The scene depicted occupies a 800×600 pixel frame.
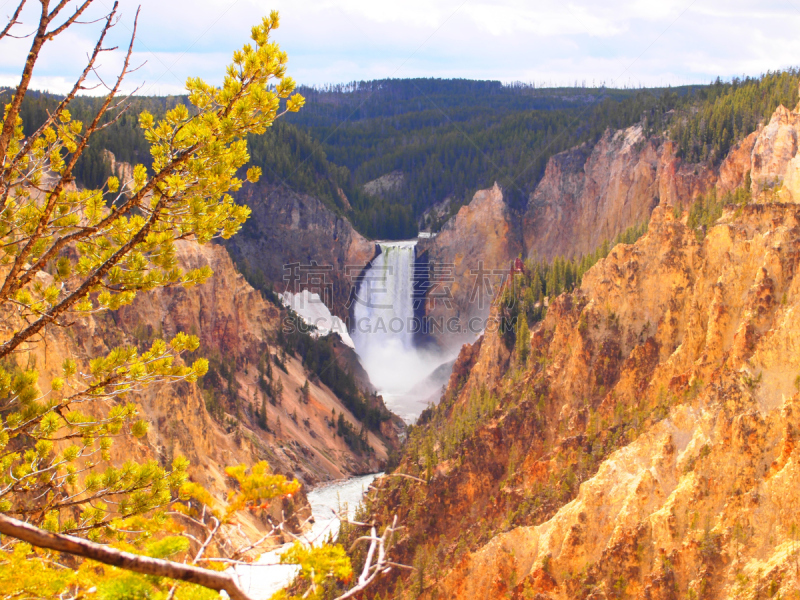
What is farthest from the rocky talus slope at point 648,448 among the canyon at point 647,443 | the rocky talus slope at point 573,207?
the rocky talus slope at point 573,207

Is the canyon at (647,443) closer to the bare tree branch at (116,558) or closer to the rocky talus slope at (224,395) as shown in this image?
the rocky talus slope at (224,395)

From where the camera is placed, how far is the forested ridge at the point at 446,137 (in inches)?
2532

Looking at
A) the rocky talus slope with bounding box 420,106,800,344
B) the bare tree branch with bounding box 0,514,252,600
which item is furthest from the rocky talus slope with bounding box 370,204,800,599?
the rocky talus slope with bounding box 420,106,800,344

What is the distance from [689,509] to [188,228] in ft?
48.8

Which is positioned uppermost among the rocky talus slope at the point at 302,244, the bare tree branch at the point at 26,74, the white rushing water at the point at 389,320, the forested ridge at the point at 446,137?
the forested ridge at the point at 446,137

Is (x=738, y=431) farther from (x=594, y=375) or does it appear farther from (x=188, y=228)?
(x=188, y=228)

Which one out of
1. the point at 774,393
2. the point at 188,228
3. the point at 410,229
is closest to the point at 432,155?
the point at 410,229

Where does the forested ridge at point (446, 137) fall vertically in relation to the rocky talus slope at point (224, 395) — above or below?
above

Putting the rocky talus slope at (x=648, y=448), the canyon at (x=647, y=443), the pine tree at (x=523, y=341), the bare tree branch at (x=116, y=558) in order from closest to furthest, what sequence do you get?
the bare tree branch at (x=116, y=558)
the rocky talus slope at (x=648, y=448)
the canyon at (x=647, y=443)
the pine tree at (x=523, y=341)

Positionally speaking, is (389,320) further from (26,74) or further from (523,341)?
(26,74)

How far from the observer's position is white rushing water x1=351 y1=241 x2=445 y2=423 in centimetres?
8388

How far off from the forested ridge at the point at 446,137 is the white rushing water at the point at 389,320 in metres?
9.67

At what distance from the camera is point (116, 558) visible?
20.4 ft

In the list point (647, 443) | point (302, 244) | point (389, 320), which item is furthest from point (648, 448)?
point (302, 244)
